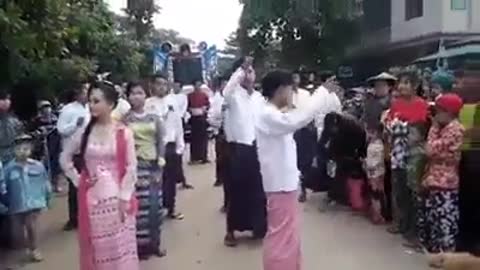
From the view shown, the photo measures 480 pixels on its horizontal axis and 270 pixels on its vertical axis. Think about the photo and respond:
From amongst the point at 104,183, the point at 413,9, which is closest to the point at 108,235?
the point at 104,183

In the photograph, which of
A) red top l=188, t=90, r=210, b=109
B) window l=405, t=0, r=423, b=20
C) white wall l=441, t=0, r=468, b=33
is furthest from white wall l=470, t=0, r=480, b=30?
red top l=188, t=90, r=210, b=109

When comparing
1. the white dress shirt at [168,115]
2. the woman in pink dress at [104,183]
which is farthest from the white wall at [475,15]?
the woman in pink dress at [104,183]

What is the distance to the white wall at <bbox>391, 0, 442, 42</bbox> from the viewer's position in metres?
26.3

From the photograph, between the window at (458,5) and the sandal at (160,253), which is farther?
the window at (458,5)

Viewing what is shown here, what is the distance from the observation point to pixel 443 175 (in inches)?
299

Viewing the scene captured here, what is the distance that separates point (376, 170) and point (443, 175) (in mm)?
1943

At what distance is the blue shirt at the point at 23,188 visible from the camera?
7.98m

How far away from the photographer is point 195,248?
28.5 feet

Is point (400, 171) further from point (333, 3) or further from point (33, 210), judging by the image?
point (333, 3)

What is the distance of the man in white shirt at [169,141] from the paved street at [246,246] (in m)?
0.35

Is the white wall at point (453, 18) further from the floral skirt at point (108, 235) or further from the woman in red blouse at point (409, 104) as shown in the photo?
the floral skirt at point (108, 235)

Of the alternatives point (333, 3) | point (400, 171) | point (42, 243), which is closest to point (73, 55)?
point (42, 243)

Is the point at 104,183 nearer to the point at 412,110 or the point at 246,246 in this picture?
the point at 246,246

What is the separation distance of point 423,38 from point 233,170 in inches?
712
